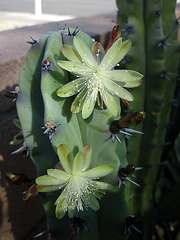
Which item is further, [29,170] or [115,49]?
[29,170]

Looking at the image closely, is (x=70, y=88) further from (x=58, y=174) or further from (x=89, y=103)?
(x=58, y=174)

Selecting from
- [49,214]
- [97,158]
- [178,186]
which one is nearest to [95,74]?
[97,158]

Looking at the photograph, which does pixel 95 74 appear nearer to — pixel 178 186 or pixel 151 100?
pixel 151 100

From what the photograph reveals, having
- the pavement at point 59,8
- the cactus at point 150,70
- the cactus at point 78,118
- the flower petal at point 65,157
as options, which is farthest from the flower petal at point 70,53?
the pavement at point 59,8

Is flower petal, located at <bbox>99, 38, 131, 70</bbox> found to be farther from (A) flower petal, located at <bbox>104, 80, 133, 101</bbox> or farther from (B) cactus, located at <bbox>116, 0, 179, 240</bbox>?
(B) cactus, located at <bbox>116, 0, 179, 240</bbox>

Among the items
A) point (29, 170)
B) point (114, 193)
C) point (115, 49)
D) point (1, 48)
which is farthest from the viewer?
point (29, 170)

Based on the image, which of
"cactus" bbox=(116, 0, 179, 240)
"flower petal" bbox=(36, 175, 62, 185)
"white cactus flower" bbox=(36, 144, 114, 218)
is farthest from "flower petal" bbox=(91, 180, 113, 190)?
"cactus" bbox=(116, 0, 179, 240)

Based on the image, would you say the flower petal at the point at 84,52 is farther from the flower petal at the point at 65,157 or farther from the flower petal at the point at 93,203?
the flower petal at the point at 93,203
